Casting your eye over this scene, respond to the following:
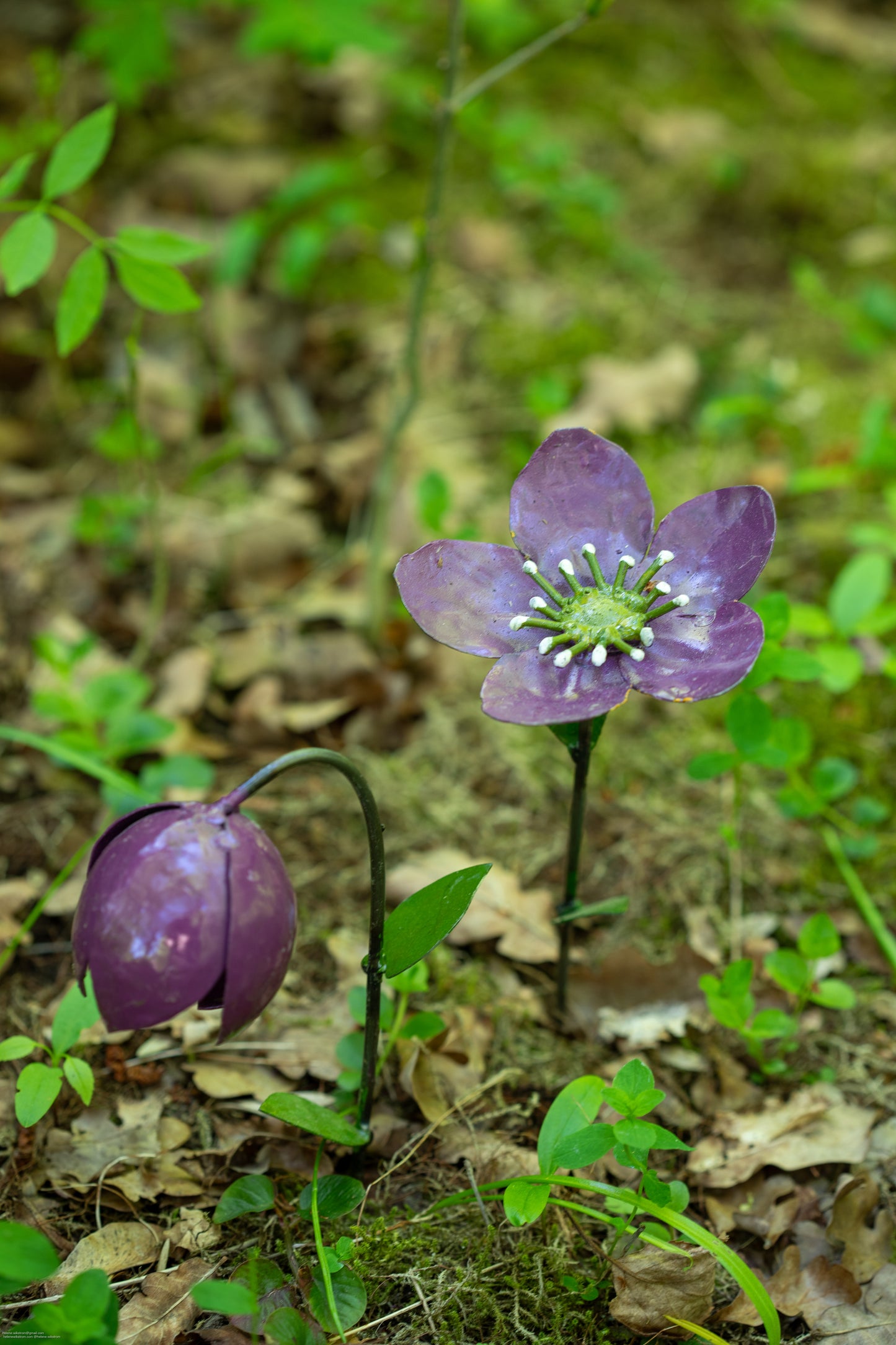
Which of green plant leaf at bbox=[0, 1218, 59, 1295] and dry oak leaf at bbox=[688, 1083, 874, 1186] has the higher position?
green plant leaf at bbox=[0, 1218, 59, 1295]

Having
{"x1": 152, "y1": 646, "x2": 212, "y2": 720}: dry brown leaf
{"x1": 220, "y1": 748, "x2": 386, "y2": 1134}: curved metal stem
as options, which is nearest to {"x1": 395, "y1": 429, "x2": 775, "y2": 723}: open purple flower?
{"x1": 220, "y1": 748, "x2": 386, "y2": 1134}: curved metal stem

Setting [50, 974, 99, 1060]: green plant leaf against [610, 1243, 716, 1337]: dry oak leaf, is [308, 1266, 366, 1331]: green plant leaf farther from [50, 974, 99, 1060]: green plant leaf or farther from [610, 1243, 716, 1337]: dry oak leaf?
[50, 974, 99, 1060]: green plant leaf

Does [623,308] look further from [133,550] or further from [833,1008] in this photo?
[833,1008]

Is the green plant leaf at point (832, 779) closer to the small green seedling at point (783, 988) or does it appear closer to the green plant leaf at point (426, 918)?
the small green seedling at point (783, 988)

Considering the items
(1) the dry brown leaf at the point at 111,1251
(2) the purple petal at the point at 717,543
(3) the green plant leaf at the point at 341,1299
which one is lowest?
(1) the dry brown leaf at the point at 111,1251

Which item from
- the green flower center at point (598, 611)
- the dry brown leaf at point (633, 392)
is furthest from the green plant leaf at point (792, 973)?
the dry brown leaf at point (633, 392)

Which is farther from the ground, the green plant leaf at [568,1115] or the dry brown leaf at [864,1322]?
the green plant leaf at [568,1115]
